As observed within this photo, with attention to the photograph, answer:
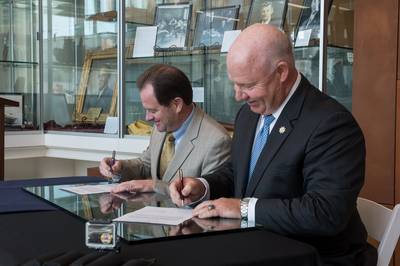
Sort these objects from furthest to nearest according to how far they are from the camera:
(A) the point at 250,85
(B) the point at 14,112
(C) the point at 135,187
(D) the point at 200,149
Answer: (B) the point at 14,112 → (D) the point at 200,149 → (C) the point at 135,187 → (A) the point at 250,85

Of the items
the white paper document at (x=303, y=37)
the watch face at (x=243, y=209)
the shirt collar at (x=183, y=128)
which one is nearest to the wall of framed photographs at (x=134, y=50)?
the white paper document at (x=303, y=37)

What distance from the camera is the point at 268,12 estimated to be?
157 inches

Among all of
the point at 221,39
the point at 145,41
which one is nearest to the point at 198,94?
the point at 221,39

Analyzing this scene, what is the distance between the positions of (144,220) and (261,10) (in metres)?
2.63

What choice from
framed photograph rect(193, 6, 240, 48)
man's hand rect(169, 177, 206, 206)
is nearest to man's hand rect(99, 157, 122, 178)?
man's hand rect(169, 177, 206, 206)

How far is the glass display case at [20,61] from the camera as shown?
5.50m

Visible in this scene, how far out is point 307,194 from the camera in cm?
175

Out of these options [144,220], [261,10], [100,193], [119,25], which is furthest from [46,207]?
[119,25]

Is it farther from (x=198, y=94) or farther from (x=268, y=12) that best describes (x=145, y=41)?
(x=268, y=12)

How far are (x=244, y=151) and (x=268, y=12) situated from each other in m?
2.08

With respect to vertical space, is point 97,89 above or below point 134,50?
below

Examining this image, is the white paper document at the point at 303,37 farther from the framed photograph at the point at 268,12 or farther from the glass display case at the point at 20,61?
the glass display case at the point at 20,61

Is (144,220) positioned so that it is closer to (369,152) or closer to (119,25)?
(369,152)

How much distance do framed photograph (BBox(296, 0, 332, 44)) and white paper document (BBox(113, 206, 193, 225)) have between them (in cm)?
210
